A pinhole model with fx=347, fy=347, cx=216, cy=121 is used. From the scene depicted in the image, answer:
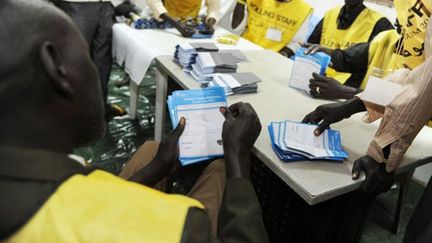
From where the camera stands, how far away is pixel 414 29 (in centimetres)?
151

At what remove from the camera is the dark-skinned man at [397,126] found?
35.8 inches

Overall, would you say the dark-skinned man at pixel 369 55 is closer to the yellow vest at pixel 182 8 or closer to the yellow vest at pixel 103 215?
the yellow vest at pixel 182 8

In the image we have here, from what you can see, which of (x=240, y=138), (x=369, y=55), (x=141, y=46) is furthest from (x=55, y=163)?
(x=369, y=55)

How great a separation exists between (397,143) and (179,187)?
1.28 m

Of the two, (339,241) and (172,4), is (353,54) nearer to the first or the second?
(339,241)

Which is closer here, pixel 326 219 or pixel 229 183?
pixel 229 183

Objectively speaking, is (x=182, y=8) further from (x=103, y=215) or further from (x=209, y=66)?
(x=103, y=215)

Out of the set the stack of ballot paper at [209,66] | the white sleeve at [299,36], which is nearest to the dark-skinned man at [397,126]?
the stack of ballot paper at [209,66]

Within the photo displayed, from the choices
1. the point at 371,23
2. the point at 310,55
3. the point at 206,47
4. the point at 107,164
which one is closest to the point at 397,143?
the point at 310,55

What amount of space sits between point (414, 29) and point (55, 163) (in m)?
1.55

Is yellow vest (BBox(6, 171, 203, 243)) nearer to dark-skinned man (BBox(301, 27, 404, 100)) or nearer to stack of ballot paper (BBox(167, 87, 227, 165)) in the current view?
stack of ballot paper (BBox(167, 87, 227, 165))

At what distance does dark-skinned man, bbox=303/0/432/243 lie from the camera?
35.8 inches

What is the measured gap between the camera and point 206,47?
1.81m

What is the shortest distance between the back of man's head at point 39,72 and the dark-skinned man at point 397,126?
780 millimetres
